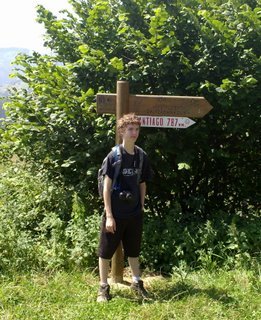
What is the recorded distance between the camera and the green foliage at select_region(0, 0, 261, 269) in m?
4.80

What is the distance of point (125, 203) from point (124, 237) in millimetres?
451

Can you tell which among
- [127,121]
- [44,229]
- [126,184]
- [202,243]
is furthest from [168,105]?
[44,229]

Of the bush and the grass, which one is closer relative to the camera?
the grass

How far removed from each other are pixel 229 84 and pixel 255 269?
81.6 inches

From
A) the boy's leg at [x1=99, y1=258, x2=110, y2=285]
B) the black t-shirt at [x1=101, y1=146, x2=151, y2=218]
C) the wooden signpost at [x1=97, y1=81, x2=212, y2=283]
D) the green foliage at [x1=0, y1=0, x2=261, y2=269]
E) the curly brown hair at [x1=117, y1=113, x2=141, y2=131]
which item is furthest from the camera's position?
the green foliage at [x1=0, y1=0, x2=261, y2=269]

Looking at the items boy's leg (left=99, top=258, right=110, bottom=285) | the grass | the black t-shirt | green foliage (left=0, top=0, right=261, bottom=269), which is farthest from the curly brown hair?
the grass

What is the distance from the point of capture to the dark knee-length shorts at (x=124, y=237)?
403 centimetres

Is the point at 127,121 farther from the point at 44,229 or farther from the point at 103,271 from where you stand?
the point at 44,229

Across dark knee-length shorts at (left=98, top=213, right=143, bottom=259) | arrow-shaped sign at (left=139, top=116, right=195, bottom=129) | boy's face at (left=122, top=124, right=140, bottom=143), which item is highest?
arrow-shaped sign at (left=139, top=116, right=195, bottom=129)

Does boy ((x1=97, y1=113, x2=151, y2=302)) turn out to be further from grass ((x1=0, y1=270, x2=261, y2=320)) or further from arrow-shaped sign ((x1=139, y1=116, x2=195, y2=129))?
arrow-shaped sign ((x1=139, y1=116, x2=195, y2=129))

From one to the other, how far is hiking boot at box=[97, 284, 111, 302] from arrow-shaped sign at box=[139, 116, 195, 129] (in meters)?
1.70

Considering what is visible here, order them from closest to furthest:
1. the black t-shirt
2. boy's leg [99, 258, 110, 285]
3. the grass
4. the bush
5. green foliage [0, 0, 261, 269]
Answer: the grass, the black t-shirt, boy's leg [99, 258, 110, 285], the bush, green foliage [0, 0, 261, 269]

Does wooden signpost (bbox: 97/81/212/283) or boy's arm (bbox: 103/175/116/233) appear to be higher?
wooden signpost (bbox: 97/81/212/283)

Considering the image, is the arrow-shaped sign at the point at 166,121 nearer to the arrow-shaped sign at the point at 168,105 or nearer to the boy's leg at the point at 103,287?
the arrow-shaped sign at the point at 168,105
